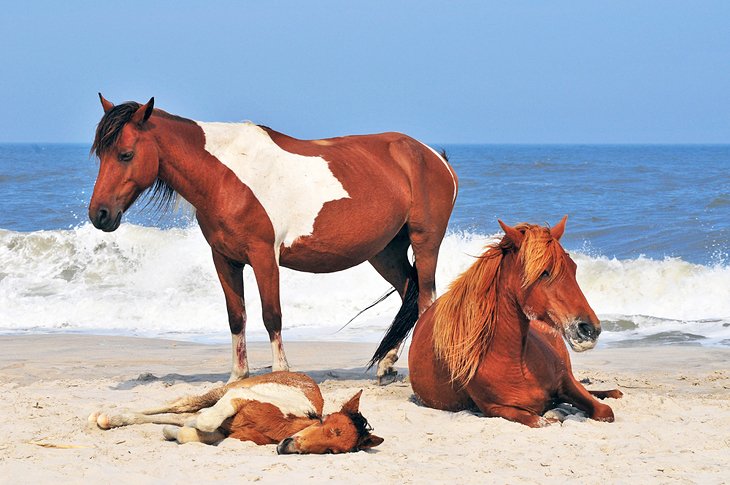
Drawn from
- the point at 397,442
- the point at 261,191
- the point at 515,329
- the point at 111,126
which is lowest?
the point at 397,442

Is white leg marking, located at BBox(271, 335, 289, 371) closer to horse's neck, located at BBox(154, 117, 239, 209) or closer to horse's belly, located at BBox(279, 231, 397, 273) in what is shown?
horse's belly, located at BBox(279, 231, 397, 273)

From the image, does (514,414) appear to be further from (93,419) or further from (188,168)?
(188,168)

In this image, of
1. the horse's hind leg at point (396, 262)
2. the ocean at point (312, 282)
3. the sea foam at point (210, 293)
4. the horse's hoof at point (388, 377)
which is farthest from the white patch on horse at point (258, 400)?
the sea foam at point (210, 293)

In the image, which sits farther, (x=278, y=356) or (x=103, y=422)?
(x=278, y=356)

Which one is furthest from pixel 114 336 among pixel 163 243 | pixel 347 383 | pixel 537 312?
pixel 537 312

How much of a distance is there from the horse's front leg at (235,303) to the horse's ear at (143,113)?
3.08 feet

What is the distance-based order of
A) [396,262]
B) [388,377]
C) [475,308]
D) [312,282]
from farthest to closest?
1. [312,282]
2. [396,262]
3. [388,377]
4. [475,308]

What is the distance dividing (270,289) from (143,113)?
131 cm

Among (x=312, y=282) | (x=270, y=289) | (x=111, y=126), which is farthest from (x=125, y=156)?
(x=312, y=282)

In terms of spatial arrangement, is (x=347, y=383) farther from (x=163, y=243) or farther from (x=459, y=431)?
(x=163, y=243)

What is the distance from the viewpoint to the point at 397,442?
4.74 metres

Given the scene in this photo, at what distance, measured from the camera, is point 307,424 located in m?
4.53

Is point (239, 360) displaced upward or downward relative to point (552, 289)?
downward

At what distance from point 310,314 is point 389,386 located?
5115 millimetres
